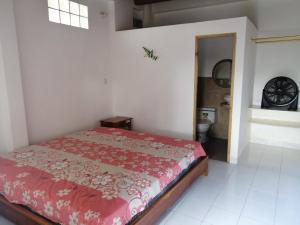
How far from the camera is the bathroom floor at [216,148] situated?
151 inches

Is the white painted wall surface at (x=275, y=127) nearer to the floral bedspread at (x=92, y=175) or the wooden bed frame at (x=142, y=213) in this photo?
the floral bedspread at (x=92, y=175)

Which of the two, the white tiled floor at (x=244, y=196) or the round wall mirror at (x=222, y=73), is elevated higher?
the round wall mirror at (x=222, y=73)

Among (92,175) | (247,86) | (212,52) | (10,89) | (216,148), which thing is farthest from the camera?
(212,52)

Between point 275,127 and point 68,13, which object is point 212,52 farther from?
point 68,13

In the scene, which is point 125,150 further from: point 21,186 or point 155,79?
point 155,79

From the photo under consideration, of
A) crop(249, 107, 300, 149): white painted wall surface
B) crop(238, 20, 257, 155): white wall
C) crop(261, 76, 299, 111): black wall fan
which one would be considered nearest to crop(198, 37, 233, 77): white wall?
crop(238, 20, 257, 155): white wall

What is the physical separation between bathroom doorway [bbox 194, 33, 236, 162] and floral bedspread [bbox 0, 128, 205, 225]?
1.77 meters

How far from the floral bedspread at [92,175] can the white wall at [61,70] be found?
0.61 metres

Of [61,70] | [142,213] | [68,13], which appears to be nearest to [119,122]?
[61,70]

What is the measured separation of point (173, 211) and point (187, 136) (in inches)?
69.0

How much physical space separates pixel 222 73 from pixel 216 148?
1.59 m

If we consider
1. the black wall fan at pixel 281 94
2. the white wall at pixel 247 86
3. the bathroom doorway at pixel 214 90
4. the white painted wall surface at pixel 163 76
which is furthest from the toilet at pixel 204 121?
the black wall fan at pixel 281 94

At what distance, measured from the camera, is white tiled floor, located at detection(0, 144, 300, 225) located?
2.23m

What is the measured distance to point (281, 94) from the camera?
4180 mm
